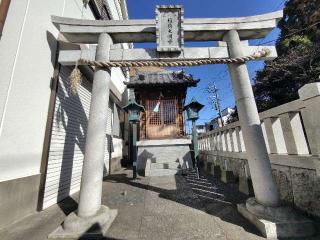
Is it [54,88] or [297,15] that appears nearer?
[54,88]

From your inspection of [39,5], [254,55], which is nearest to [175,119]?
[254,55]

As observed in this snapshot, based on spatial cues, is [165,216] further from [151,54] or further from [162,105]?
[162,105]

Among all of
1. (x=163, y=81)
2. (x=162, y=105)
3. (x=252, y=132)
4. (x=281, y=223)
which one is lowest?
(x=281, y=223)

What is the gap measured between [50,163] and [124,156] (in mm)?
9396

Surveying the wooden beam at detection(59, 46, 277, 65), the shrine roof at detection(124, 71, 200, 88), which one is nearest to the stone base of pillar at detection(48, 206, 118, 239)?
the wooden beam at detection(59, 46, 277, 65)

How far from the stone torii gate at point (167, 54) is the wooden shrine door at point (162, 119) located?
8.19 m

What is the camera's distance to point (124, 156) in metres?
14.3

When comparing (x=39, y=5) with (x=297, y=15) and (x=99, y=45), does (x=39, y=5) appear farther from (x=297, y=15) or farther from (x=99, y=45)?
(x=297, y=15)

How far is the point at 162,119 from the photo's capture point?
13.0 metres

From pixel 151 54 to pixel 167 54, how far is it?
0.41m

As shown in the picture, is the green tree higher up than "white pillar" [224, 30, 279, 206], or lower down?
higher up

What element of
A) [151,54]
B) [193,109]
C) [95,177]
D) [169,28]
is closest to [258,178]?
[95,177]

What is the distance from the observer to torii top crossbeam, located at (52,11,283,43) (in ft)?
15.3

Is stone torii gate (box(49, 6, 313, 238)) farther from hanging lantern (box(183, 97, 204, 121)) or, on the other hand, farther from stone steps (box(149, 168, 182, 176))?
stone steps (box(149, 168, 182, 176))
